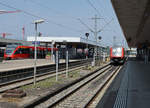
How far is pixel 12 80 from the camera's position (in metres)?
13.9

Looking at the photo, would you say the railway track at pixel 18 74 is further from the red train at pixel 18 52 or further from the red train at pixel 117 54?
the red train at pixel 18 52

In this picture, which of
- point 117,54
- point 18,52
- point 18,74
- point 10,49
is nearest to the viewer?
point 18,74

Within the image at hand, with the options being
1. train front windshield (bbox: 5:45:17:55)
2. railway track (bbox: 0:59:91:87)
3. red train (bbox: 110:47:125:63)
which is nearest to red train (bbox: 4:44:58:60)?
train front windshield (bbox: 5:45:17:55)

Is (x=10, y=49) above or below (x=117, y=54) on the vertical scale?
above

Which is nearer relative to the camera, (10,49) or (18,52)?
(10,49)

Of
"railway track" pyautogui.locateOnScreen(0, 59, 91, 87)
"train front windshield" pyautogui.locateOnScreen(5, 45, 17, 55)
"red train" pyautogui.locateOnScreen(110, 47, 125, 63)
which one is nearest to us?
"railway track" pyautogui.locateOnScreen(0, 59, 91, 87)

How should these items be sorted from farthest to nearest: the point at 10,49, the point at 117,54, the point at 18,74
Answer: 1. the point at 10,49
2. the point at 117,54
3. the point at 18,74

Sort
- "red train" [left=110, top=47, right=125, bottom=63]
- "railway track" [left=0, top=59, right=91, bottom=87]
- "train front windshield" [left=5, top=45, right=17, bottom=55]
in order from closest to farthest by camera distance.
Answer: "railway track" [left=0, top=59, right=91, bottom=87], "red train" [left=110, top=47, right=125, bottom=63], "train front windshield" [left=5, top=45, right=17, bottom=55]

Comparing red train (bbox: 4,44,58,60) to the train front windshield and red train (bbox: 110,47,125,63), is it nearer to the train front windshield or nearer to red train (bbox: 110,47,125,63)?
the train front windshield

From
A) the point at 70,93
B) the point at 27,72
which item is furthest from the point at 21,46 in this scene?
the point at 70,93

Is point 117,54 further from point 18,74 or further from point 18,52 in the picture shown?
point 18,74

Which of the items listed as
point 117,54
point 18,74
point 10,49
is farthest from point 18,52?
point 18,74

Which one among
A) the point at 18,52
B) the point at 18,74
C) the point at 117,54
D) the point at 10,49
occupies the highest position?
the point at 10,49

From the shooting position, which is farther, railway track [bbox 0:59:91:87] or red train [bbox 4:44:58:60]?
red train [bbox 4:44:58:60]
